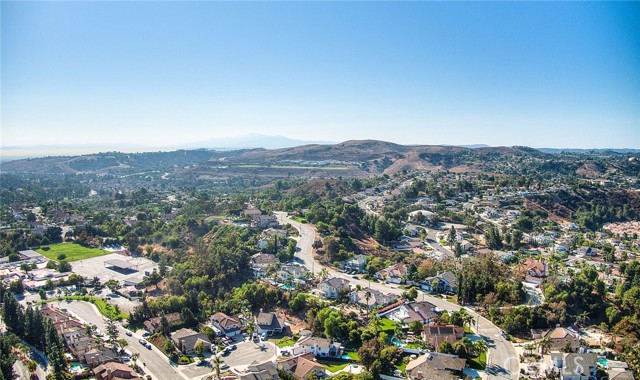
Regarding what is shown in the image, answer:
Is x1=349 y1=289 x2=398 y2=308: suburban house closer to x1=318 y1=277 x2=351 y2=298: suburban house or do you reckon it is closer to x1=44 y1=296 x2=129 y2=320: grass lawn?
x1=318 y1=277 x2=351 y2=298: suburban house

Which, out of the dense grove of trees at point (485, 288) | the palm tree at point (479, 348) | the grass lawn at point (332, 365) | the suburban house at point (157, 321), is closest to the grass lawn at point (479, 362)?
the palm tree at point (479, 348)

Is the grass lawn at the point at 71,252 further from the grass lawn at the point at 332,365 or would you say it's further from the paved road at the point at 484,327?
the grass lawn at the point at 332,365

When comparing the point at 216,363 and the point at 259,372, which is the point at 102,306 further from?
the point at 259,372

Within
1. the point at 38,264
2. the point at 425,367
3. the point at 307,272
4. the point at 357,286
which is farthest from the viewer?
the point at 38,264

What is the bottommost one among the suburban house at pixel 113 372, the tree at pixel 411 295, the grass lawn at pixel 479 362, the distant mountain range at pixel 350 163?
the grass lawn at pixel 479 362

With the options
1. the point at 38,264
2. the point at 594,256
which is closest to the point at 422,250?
the point at 594,256

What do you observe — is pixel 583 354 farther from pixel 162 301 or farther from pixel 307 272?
pixel 162 301
